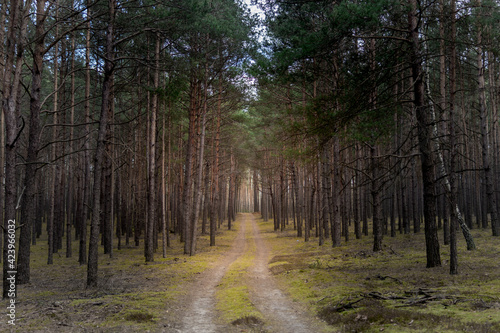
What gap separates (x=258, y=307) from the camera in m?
8.36

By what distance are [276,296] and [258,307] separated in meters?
1.29

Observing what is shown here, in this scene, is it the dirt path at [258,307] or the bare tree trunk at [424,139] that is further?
the bare tree trunk at [424,139]

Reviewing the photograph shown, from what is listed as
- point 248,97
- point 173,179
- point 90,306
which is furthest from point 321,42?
point 173,179

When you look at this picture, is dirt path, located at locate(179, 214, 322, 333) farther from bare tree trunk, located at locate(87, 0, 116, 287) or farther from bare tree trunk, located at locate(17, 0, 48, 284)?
bare tree trunk, located at locate(17, 0, 48, 284)

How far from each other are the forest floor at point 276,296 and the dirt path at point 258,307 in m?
0.02

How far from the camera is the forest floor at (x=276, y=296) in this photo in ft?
20.8

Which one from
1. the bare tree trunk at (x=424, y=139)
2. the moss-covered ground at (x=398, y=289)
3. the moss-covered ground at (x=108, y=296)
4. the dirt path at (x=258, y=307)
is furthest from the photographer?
the bare tree trunk at (x=424, y=139)

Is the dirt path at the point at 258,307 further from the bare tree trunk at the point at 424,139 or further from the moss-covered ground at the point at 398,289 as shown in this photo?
the bare tree trunk at the point at 424,139

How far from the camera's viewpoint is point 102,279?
39.7 feet

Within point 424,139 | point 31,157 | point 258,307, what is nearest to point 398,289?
point 258,307

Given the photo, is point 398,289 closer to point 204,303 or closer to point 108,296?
point 204,303

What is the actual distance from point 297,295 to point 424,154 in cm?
567

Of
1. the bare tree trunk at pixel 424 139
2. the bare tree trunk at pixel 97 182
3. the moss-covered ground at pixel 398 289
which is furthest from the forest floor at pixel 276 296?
the bare tree trunk at pixel 424 139

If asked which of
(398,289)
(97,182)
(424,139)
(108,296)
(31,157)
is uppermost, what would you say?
(424,139)
